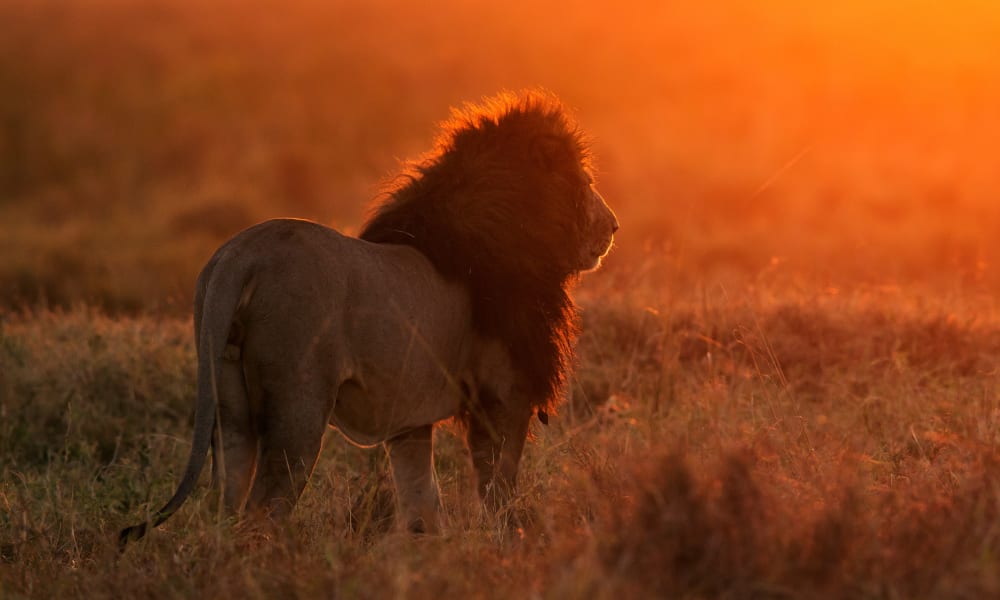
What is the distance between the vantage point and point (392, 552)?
3.93m

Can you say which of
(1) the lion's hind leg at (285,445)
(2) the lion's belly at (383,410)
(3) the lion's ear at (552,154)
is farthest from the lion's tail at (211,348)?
(3) the lion's ear at (552,154)

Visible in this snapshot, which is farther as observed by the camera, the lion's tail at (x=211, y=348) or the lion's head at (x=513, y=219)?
the lion's head at (x=513, y=219)

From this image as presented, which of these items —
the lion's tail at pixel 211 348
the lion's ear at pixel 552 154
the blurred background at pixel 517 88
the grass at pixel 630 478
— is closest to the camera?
the grass at pixel 630 478

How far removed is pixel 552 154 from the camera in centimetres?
523

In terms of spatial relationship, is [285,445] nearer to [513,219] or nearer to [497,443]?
[497,443]

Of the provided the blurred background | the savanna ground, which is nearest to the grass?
the savanna ground

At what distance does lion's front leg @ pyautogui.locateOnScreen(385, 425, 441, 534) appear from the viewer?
507 cm

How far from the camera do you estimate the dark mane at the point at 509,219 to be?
4.84 meters

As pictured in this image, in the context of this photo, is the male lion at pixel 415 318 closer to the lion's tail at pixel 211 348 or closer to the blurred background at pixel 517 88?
the lion's tail at pixel 211 348

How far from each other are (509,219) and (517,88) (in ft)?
61.1

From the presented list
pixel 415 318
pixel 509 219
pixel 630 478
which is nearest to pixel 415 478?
pixel 415 318

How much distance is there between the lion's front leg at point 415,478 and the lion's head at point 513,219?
1.64ft

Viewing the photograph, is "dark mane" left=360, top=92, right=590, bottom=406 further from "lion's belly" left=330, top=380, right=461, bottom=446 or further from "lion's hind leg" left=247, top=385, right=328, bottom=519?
"lion's hind leg" left=247, top=385, right=328, bottom=519

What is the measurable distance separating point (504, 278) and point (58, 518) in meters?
1.91
